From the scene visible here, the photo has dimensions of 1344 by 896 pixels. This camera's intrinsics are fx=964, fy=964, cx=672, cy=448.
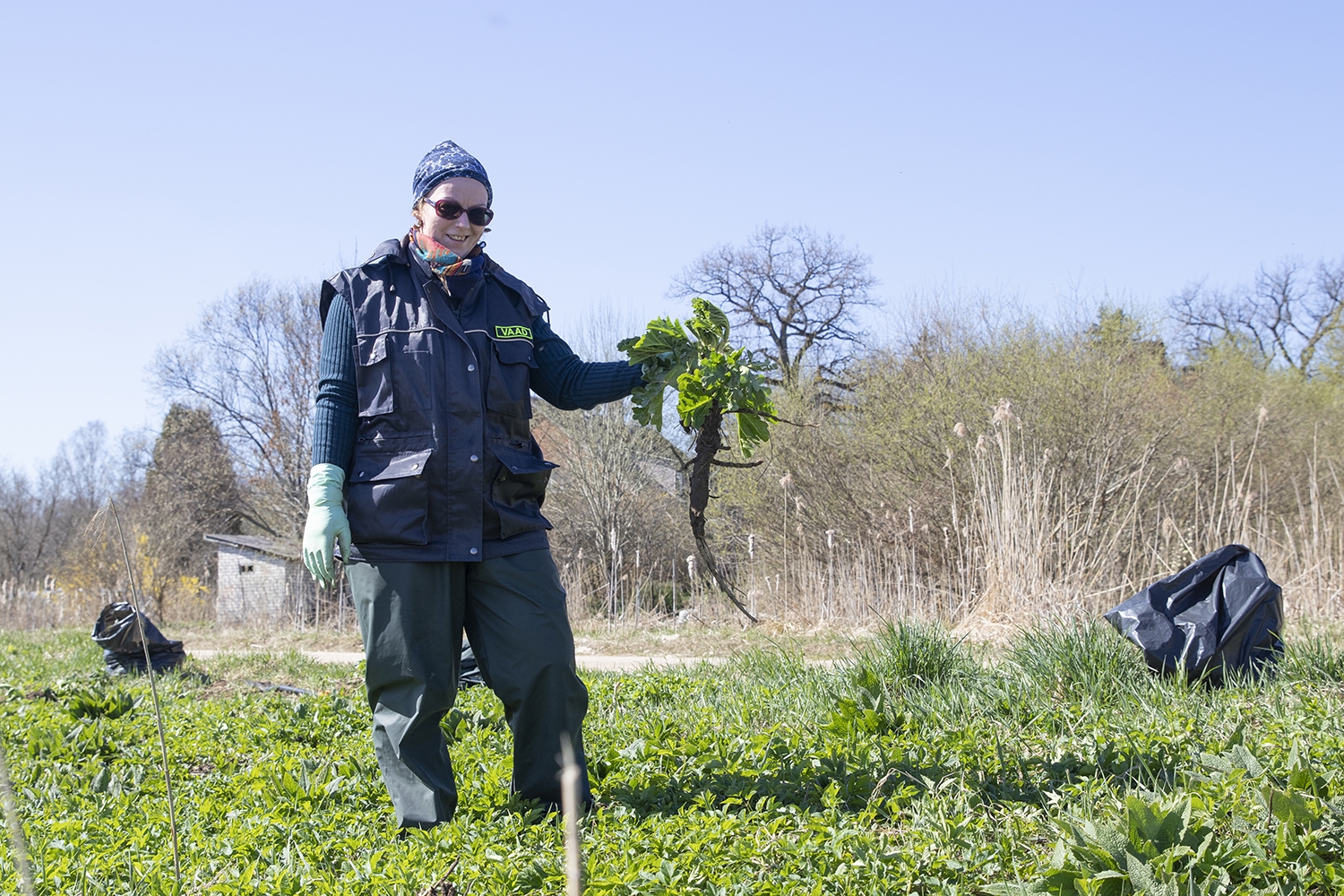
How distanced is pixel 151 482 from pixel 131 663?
70.0 feet

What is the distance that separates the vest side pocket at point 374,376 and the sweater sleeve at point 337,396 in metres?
0.03

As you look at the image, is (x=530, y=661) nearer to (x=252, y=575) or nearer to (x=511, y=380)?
(x=511, y=380)

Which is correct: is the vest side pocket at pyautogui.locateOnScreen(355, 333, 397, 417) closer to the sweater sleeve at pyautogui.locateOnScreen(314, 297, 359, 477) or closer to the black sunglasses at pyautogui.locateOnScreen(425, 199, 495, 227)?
the sweater sleeve at pyautogui.locateOnScreen(314, 297, 359, 477)

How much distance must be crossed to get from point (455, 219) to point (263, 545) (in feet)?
83.2

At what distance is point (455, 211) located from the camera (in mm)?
2986

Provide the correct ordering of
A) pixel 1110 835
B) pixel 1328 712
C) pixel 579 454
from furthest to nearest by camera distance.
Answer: pixel 579 454
pixel 1328 712
pixel 1110 835

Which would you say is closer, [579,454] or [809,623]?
[809,623]

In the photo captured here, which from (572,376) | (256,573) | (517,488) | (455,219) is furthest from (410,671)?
(256,573)

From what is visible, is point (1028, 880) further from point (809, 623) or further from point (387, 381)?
point (809, 623)

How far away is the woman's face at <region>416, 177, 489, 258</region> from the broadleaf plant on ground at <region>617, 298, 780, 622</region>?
1.93 feet

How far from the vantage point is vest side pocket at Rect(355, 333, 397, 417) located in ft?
9.25

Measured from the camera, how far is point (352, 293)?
9.68 feet

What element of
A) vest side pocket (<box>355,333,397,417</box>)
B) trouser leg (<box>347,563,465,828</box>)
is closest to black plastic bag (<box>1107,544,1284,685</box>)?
trouser leg (<box>347,563,465,828</box>)

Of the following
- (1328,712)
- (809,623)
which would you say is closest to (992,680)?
(1328,712)
